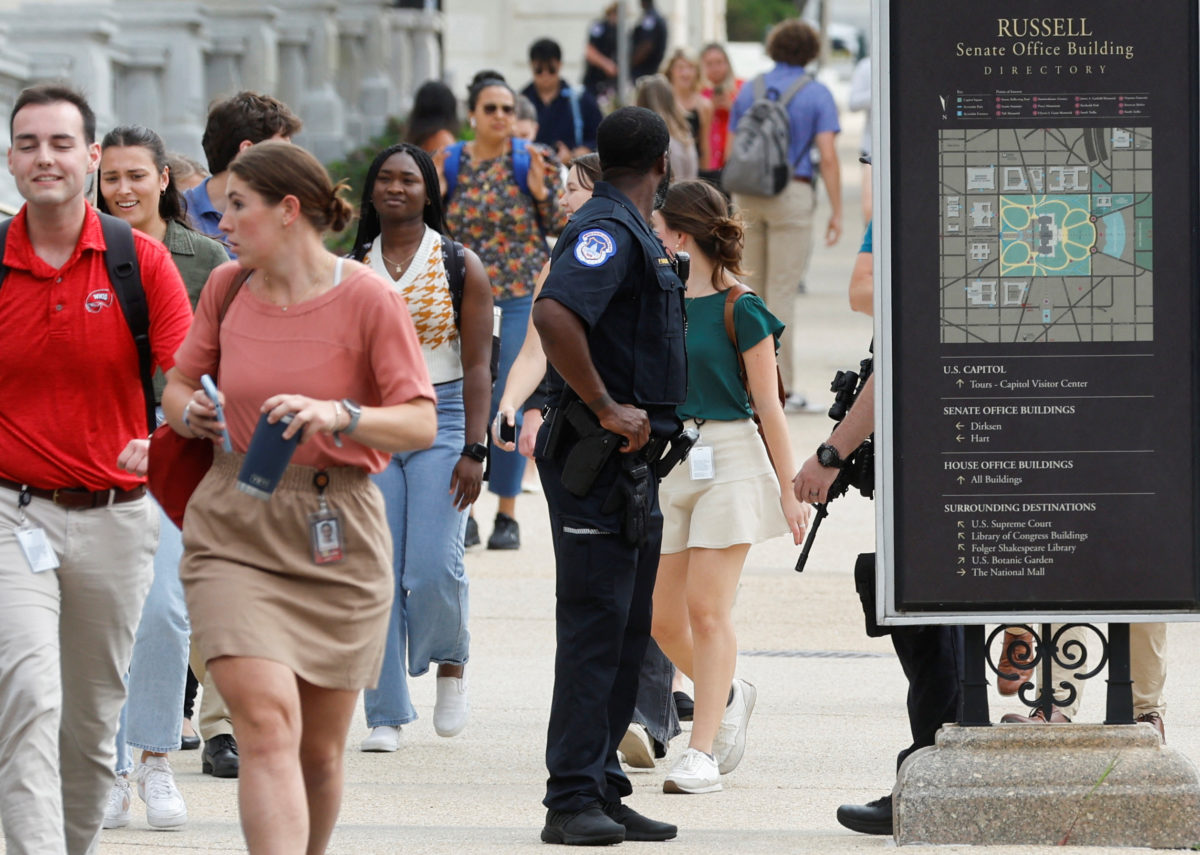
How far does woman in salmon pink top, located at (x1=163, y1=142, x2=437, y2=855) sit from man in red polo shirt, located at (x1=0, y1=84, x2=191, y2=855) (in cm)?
36

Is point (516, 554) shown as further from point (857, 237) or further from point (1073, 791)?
point (857, 237)

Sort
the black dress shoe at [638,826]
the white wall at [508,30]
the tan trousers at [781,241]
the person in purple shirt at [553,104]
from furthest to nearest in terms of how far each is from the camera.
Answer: the white wall at [508,30]
the person in purple shirt at [553,104]
the tan trousers at [781,241]
the black dress shoe at [638,826]

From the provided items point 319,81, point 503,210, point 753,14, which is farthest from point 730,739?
point 753,14

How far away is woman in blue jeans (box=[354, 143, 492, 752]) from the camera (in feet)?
23.2

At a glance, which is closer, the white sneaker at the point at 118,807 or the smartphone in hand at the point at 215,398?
the smartphone in hand at the point at 215,398

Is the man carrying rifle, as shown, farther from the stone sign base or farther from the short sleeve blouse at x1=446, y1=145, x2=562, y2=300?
the short sleeve blouse at x1=446, y1=145, x2=562, y2=300

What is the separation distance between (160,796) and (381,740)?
114 centimetres

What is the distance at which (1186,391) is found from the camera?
5699mm

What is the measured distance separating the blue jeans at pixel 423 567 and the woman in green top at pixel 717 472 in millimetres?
718

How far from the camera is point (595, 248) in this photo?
5734 mm

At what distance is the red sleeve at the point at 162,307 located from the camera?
17.3 feet

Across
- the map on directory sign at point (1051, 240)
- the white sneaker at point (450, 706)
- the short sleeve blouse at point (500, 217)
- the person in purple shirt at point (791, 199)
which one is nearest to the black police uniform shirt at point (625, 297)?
the map on directory sign at point (1051, 240)

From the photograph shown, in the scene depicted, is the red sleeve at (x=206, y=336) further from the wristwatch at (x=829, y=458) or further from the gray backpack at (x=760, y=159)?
the gray backpack at (x=760, y=159)

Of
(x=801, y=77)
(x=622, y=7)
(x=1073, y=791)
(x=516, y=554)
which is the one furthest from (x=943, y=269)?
(x=622, y=7)
